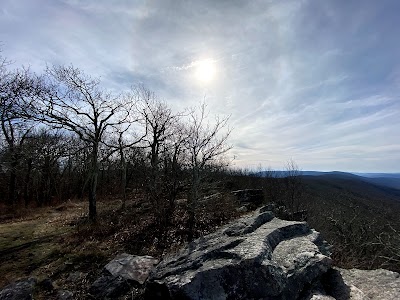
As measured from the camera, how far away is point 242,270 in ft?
16.9

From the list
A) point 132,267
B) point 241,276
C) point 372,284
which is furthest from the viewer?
point 132,267

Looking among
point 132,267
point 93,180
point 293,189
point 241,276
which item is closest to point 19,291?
point 132,267

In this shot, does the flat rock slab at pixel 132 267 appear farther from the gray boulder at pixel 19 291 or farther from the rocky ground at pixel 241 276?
the gray boulder at pixel 19 291

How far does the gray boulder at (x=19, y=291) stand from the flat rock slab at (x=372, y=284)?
309 inches

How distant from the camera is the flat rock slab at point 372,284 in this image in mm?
5801

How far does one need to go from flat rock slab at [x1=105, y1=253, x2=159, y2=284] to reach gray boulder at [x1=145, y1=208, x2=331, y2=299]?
2.92 feet

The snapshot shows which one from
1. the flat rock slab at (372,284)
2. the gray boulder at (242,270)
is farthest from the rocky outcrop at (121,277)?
the flat rock slab at (372,284)

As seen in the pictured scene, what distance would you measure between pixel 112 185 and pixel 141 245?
23656mm

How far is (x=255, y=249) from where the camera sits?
5.64 metres

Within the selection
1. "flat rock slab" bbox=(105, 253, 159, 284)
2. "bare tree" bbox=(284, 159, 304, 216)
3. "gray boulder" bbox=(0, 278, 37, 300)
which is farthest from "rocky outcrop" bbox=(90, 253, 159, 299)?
"bare tree" bbox=(284, 159, 304, 216)

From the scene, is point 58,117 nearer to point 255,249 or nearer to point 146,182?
point 146,182

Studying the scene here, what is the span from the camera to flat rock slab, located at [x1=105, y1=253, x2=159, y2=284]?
712 cm

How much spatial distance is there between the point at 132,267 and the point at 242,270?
12.3 feet

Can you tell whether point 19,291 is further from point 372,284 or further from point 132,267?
point 372,284
